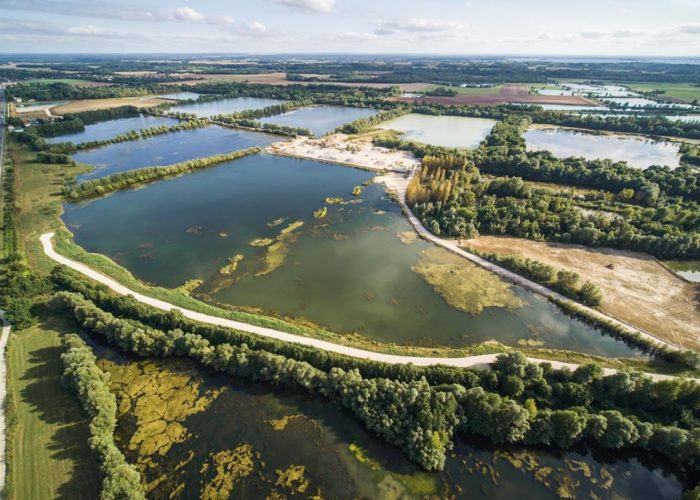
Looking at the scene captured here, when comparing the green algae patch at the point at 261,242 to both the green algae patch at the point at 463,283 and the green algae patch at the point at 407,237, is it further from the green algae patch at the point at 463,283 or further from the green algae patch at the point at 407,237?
the green algae patch at the point at 463,283

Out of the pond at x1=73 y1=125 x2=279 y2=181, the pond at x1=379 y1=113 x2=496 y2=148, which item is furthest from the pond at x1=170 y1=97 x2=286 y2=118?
the pond at x1=379 y1=113 x2=496 y2=148

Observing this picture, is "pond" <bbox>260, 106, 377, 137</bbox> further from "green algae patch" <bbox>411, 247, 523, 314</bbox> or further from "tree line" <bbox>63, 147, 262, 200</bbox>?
"green algae patch" <bbox>411, 247, 523, 314</bbox>

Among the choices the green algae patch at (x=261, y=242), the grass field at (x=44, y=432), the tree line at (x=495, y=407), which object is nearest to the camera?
the grass field at (x=44, y=432)

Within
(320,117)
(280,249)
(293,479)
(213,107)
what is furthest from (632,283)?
(213,107)

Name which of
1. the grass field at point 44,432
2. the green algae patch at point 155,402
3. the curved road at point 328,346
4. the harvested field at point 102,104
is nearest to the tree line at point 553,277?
the curved road at point 328,346

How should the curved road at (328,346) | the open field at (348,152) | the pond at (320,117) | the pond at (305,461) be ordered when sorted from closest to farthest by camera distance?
1. the pond at (305,461)
2. the curved road at (328,346)
3. the open field at (348,152)
4. the pond at (320,117)

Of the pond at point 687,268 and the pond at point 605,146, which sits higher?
the pond at point 605,146
